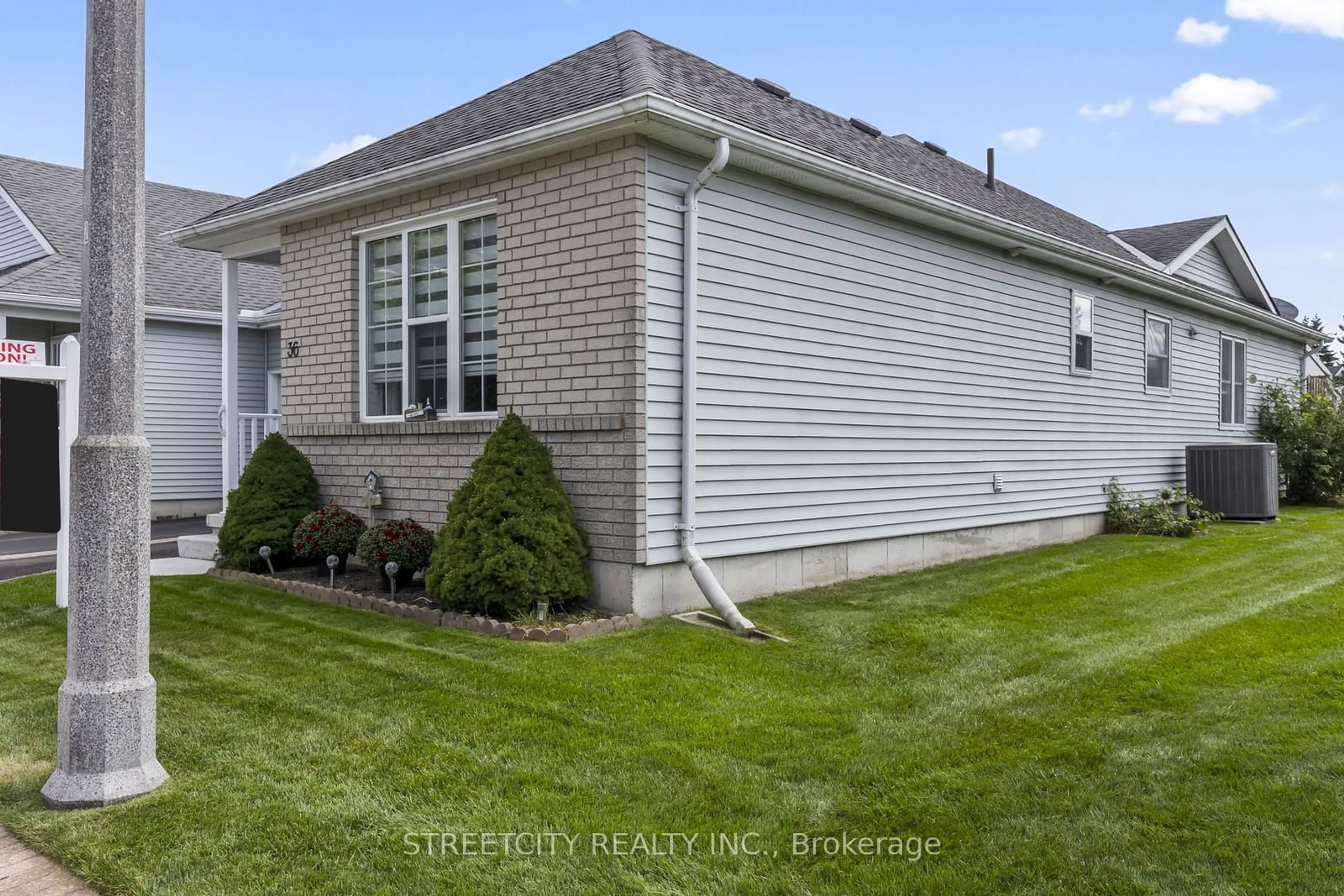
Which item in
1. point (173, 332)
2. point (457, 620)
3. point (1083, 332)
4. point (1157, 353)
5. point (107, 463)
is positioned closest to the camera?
point (107, 463)

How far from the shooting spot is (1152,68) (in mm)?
14406

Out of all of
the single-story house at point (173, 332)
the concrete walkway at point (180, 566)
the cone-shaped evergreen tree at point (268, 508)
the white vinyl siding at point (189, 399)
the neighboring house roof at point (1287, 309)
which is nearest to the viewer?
the cone-shaped evergreen tree at point (268, 508)

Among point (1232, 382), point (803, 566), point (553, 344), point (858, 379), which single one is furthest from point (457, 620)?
point (1232, 382)

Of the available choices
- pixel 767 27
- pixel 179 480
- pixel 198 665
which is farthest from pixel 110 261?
pixel 179 480

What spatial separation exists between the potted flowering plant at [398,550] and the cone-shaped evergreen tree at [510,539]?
2.40ft

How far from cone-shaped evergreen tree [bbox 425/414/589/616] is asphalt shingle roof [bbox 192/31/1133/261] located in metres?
2.39

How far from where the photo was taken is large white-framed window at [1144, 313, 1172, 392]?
1331 centimetres

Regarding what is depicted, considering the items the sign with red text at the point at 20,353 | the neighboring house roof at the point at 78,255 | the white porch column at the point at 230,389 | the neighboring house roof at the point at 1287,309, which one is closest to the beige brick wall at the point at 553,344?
the white porch column at the point at 230,389

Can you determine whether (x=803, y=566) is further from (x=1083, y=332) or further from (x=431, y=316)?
(x=1083, y=332)

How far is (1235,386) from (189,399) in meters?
16.9

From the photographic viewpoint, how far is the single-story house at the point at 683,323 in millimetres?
6684

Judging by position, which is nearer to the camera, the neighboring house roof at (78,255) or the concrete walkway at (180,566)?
the concrete walkway at (180,566)

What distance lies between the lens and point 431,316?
26.4ft

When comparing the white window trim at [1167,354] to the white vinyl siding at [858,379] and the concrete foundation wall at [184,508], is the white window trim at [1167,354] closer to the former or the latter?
the white vinyl siding at [858,379]
